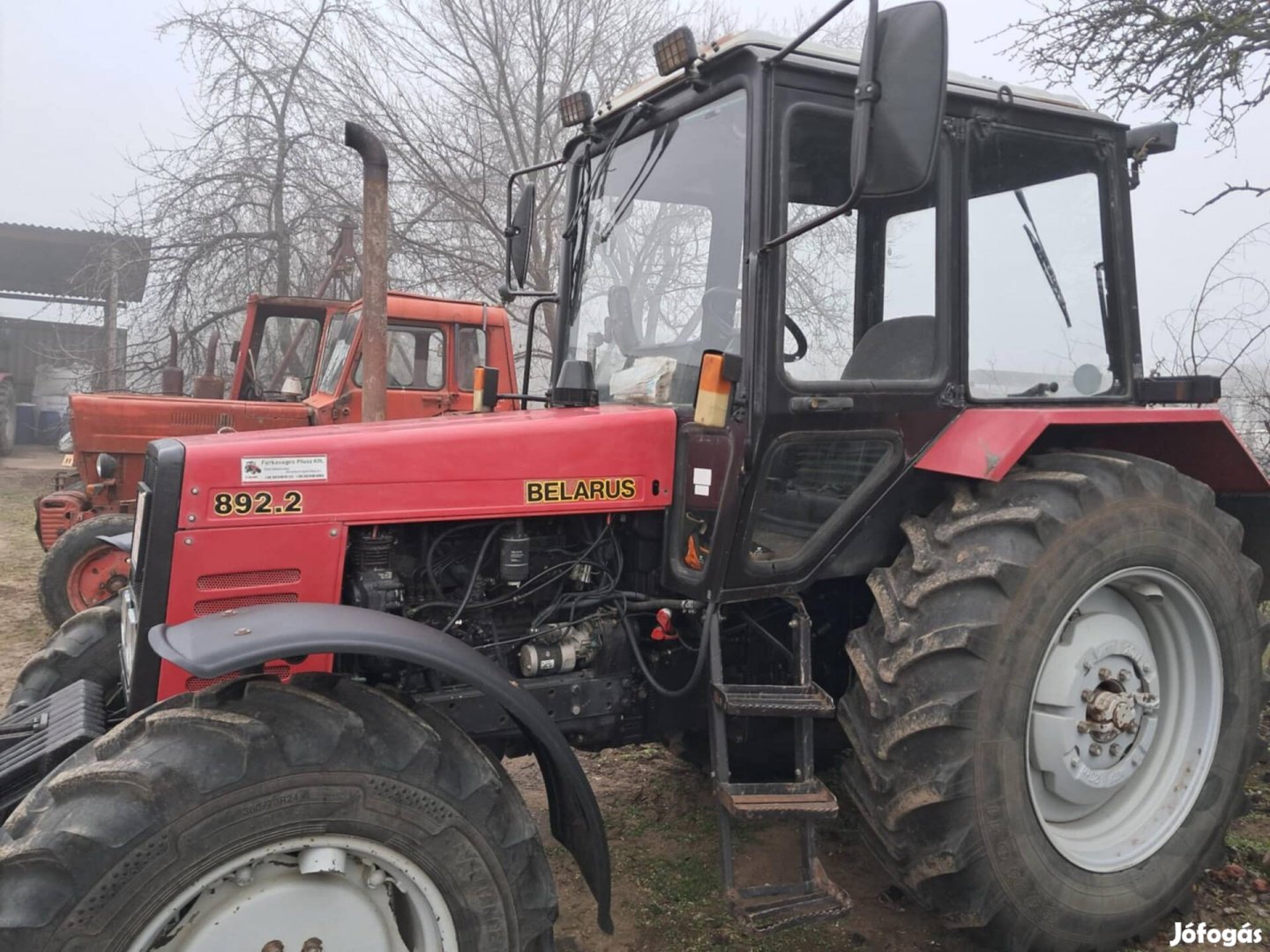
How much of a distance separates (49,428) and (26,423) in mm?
477

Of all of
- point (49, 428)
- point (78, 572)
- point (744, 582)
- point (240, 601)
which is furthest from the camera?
point (49, 428)

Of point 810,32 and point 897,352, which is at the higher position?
point 810,32

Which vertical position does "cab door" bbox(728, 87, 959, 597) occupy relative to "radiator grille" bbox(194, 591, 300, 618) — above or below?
above

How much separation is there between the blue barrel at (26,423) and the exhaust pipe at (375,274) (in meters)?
20.4

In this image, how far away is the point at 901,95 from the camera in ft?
6.79

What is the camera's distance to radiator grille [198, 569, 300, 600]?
2.30 meters

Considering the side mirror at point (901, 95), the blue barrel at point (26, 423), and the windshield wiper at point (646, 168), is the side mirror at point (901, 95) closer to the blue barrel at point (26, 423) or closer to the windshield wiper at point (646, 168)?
the windshield wiper at point (646, 168)

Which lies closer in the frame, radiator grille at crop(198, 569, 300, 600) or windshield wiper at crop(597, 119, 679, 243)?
radiator grille at crop(198, 569, 300, 600)

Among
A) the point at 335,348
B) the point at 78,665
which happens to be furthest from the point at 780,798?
the point at 335,348

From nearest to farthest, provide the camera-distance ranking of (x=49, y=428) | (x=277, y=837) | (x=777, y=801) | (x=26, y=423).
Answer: (x=277, y=837)
(x=777, y=801)
(x=26, y=423)
(x=49, y=428)

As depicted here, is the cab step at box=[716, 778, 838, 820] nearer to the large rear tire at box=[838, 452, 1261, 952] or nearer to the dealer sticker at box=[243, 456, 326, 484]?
the large rear tire at box=[838, 452, 1261, 952]

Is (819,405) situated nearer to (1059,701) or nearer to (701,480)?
(701,480)

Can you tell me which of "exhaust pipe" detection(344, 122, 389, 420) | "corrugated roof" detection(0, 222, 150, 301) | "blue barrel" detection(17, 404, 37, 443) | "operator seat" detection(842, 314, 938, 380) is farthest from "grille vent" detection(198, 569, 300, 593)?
"blue barrel" detection(17, 404, 37, 443)

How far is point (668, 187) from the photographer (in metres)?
2.86
